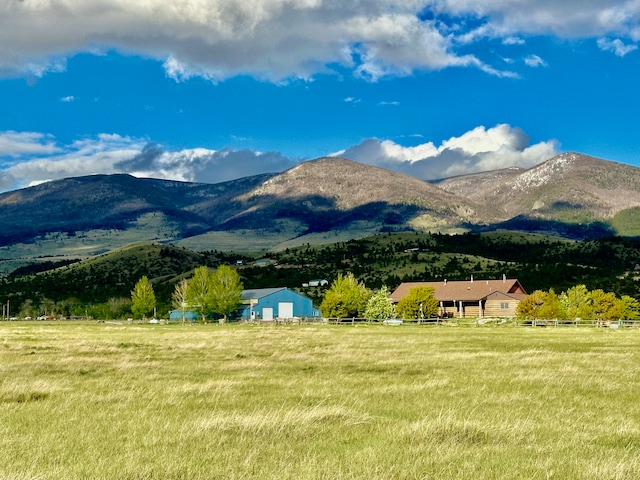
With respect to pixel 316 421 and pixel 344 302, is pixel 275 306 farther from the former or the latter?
pixel 316 421

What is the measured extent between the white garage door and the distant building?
2182cm

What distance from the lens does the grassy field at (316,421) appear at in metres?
9.93

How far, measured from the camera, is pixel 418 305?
104938mm

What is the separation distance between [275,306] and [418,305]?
95.6 feet

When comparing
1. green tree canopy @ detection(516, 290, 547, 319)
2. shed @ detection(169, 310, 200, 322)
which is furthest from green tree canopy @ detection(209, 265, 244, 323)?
green tree canopy @ detection(516, 290, 547, 319)

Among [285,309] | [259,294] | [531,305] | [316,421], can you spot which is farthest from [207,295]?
[316,421]

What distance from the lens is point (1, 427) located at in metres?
13.0

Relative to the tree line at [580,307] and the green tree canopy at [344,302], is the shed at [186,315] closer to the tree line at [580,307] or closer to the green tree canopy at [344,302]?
the green tree canopy at [344,302]

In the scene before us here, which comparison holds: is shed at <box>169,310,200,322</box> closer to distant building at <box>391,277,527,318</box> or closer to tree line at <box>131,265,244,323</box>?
tree line at <box>131,265,244,323</box>

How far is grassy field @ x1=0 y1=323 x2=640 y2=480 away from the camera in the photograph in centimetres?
993

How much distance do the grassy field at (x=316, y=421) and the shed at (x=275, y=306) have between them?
308 ft

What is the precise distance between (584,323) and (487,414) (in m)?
79.7

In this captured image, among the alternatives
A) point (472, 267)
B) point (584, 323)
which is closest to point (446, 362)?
point (584, 323)

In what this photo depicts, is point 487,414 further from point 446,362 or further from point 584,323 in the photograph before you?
point 584,323
